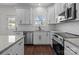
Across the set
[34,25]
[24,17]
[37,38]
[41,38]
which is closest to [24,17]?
[24,17]

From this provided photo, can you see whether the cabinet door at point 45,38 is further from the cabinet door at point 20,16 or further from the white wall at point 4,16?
the white wall at point 4,16

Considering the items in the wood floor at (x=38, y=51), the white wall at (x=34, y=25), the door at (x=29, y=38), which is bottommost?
the wood floor at (x=38, y=51)

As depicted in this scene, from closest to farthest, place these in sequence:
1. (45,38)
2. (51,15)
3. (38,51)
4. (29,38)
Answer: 1. (38,51)
2. (45,38)
3. (29,38)
4. (51,15)

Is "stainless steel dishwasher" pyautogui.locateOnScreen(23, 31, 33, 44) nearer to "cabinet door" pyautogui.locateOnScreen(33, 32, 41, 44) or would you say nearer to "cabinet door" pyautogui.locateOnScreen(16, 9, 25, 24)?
"cabinet door" pyautogui.locateOnScreen(33, 32, 41, 44)

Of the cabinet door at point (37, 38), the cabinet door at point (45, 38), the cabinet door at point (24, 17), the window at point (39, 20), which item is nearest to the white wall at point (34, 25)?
the window at point (39, 20)

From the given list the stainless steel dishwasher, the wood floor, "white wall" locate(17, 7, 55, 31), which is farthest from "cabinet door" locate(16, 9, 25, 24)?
the wood floor

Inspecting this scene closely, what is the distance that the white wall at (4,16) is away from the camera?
4.74 meters

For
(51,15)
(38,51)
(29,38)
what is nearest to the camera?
(38,51)

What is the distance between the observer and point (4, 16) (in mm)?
4930

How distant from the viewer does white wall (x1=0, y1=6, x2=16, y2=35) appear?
474 cm

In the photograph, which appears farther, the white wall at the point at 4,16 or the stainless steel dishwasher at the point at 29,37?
the white wall at the point at 4,16

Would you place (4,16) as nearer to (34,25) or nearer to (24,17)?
(24,17)
